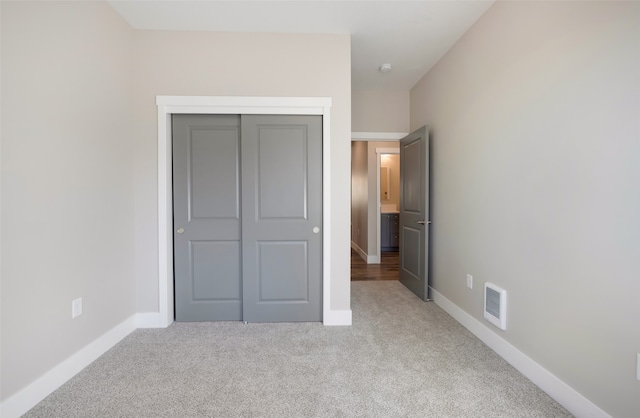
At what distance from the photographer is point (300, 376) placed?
1.84 m

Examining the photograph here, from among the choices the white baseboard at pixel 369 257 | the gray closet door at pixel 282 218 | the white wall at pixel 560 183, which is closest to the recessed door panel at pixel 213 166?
the gray closet door at pixel 282 218

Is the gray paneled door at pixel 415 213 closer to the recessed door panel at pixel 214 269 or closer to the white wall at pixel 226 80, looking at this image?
the white wall at pixel 226 80

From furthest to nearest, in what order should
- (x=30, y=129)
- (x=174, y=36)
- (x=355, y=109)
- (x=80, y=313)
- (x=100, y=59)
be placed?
(x=355, y=109)
(x=174, y=36)
(x=100, y=59)
(x=80, y=313)
(x=30, y=129)

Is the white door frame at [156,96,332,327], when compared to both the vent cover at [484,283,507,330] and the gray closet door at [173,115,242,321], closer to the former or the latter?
the gray closet door at [173,115,242,321]

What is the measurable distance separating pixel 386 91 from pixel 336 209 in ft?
7.21

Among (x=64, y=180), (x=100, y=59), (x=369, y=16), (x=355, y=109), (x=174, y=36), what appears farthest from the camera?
(x=355, y=109)

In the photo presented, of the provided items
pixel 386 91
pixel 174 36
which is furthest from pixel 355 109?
pixel 174 36

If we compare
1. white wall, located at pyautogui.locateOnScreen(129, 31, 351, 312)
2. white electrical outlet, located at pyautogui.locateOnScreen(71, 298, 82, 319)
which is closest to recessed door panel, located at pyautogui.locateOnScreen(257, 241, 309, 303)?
white wall, located at pyautogui.locateOnScreen(129, 31, 351, 312)

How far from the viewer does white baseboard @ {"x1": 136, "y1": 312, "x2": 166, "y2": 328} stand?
8.41 ft

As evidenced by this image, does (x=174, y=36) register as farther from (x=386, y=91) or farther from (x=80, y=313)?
(x=386, y=91)

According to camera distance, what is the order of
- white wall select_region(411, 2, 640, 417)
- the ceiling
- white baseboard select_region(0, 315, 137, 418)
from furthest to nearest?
the ceiling < white baseboard select_region(0, 315, 137, 418) < white wall select_region(411, 2, 640, 417)

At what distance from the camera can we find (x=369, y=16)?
233cm

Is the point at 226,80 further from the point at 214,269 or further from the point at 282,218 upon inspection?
the point at 214,269

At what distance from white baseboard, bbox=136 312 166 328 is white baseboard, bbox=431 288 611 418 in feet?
9.05
